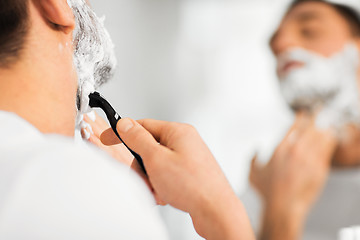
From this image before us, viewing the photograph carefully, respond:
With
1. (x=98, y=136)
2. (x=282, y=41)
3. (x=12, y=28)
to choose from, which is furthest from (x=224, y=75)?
(x=12, y=28)

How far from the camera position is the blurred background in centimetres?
112

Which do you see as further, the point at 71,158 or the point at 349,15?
the point at 349,15

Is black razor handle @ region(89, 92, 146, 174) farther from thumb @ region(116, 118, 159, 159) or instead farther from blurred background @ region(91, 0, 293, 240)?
blurred background @ region(91, 0, 293, 240)

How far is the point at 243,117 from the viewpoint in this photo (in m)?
1.36

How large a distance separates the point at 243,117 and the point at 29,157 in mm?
1137

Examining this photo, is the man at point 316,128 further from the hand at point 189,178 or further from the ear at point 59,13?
the ear at point 59,13

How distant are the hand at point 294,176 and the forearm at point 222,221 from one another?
800 mm

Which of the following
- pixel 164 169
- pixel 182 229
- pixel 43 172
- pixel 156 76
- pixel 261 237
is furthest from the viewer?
pixel 261 237

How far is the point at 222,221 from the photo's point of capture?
44 cm

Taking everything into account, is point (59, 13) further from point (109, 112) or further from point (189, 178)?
point (189, 178)

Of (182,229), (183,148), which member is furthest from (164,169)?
(182,229)

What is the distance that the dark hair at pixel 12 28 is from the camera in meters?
0.38

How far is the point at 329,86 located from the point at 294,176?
1.10 feet

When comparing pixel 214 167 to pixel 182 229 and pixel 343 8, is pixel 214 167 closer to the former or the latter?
pixel 182 229
